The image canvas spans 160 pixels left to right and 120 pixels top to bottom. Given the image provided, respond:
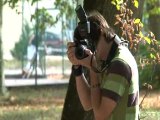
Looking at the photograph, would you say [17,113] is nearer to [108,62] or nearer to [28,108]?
[28,108]

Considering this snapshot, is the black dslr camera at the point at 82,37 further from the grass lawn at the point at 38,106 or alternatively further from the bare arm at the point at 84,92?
the grass lawn at the point at 38,106

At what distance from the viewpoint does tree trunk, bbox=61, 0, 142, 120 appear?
19.9 ft

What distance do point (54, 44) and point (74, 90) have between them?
17564mm

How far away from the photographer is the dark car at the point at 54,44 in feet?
74.4

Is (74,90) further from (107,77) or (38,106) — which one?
(38,106)

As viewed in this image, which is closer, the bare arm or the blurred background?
the bare arm

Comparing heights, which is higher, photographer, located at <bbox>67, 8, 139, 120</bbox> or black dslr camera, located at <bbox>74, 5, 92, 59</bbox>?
black dslr camera, located at <bbox>74, 5, 92, 59</bbox>

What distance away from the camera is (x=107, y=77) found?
3.39 meters

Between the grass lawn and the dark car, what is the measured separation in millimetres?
4737

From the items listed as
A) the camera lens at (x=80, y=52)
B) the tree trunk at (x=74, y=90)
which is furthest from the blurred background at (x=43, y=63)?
the camera lens at (x=80, y=52)

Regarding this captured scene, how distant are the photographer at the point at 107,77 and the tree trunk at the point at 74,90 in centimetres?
242

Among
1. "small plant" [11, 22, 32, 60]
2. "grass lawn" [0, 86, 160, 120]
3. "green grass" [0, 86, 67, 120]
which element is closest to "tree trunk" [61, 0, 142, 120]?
"grass lawn" [0, 86, 160, 120]

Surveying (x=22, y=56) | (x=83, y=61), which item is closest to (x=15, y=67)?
(x=22, y=56)

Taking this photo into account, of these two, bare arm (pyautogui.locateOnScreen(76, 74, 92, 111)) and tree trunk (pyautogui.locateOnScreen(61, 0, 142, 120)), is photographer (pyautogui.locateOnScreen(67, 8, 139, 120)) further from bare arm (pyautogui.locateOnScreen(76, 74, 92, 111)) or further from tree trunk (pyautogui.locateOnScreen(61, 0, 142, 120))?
tree trunk (pyautogui.locateOnScreen(61, 0, 142, 120))
